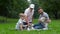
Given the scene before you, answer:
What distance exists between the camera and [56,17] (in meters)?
49.9

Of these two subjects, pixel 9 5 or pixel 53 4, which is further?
pixel 53 4

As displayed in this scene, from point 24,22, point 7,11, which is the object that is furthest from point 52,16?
point 24,22

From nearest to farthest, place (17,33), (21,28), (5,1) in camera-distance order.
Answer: (17,33) → (21,28) → (5,1)

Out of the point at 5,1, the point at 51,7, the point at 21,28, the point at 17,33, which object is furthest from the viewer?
the point at 51,7

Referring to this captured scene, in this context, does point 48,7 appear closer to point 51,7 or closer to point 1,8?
point 51,7

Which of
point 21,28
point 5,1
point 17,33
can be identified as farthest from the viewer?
point 5,1

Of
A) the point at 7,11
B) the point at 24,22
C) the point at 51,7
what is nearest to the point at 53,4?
the point at 51,7

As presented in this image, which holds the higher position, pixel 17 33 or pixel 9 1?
pixel 9 1

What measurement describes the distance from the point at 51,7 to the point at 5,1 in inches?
799

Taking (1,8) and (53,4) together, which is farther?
(53,4)

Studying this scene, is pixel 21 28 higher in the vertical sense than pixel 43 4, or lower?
lower

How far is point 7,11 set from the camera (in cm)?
3039

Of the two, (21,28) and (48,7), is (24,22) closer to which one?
(21,28)

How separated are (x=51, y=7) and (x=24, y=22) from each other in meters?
34.8
